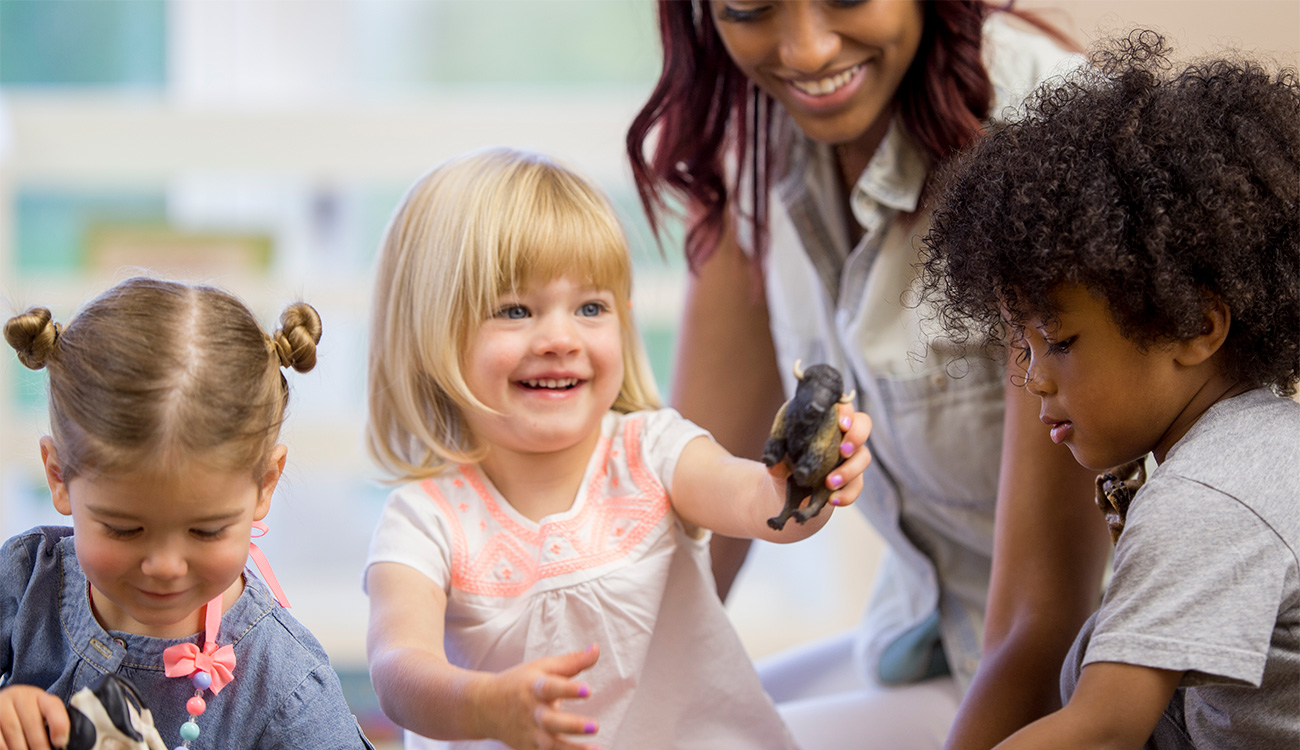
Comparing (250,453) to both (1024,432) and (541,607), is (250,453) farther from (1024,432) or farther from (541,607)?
(1024,432)

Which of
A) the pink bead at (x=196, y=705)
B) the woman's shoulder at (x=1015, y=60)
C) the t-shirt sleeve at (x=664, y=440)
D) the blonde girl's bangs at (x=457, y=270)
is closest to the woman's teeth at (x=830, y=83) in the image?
the woman's shoulder at (x=1015, y=60)

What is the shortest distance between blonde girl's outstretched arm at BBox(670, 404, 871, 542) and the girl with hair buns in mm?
358

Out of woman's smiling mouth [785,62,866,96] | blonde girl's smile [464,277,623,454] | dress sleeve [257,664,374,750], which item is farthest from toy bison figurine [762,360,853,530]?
woman's smiling mouth [785,62,866,96]

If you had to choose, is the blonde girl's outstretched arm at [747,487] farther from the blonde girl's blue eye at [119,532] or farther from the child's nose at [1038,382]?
the blonde girl's blue eye at [119,532]

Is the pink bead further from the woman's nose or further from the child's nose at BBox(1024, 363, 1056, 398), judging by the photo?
the woman's nose

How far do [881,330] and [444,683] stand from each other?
0.66m

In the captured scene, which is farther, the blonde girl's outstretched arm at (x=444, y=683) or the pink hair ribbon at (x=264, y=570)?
the pink hair ribbon at (x=264, y=570)

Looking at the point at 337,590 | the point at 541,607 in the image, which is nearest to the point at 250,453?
the point at 541,607

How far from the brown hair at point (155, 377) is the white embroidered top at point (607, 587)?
27 centimetres

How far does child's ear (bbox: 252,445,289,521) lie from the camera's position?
34.1 inches

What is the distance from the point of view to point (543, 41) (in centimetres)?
266

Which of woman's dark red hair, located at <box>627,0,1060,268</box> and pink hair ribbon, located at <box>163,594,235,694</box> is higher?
woman's dark red hair, located at <box>627,0,1060,268</box>

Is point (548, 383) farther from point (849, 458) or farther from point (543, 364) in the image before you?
point (849, 458)

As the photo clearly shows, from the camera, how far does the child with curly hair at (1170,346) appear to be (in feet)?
2.59
